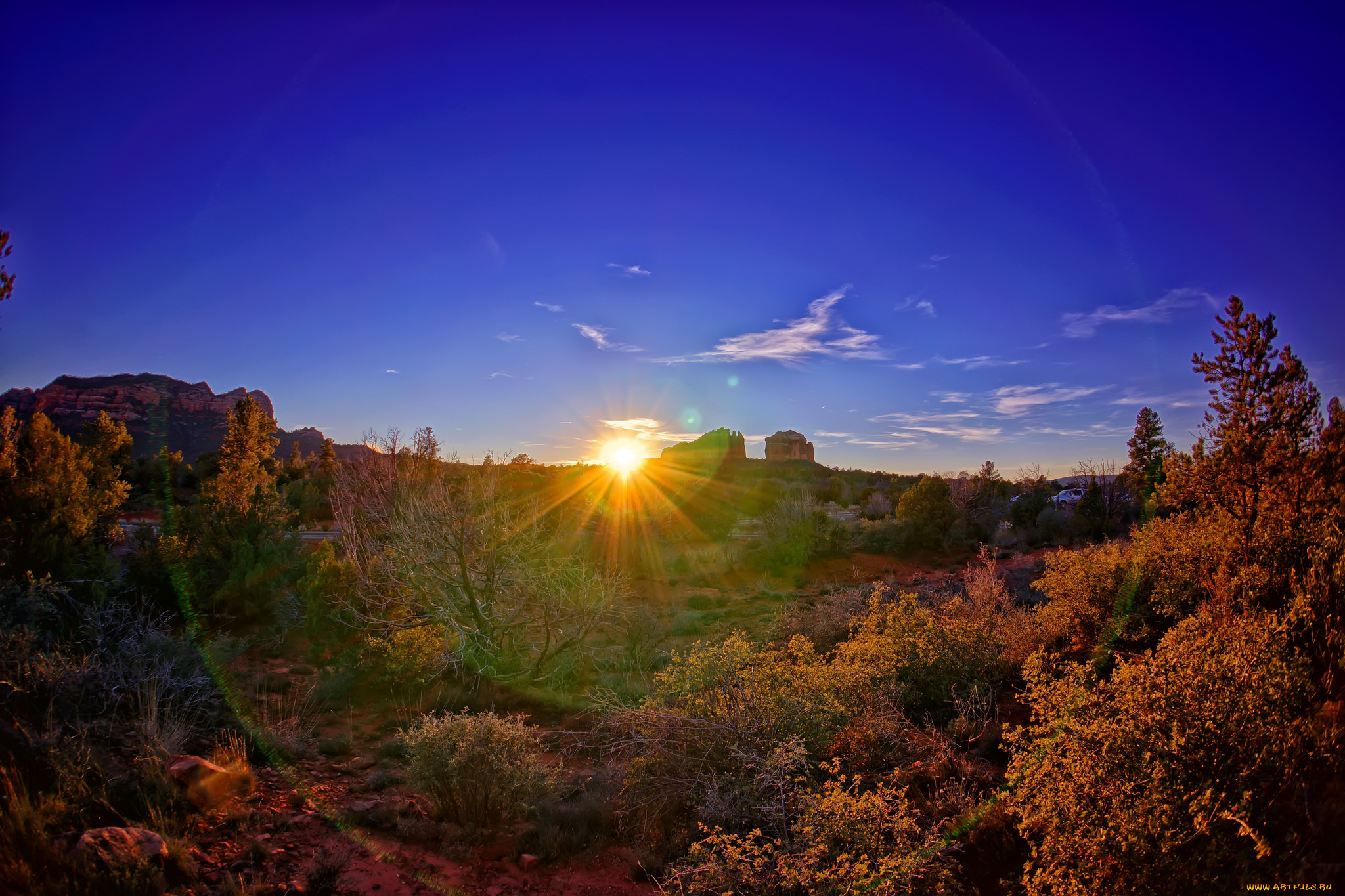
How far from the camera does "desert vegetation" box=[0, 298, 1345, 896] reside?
318 centimetres

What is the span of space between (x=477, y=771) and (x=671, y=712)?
2237mm

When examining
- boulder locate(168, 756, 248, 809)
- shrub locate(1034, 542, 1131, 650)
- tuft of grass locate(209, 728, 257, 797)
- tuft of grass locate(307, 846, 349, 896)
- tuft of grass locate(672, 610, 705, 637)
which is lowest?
tuft of grass locate(672, 610, 705, 637)

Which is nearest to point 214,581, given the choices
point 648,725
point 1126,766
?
point 648,725

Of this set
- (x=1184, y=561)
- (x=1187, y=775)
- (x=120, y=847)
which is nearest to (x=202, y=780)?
(x=120, y=847)

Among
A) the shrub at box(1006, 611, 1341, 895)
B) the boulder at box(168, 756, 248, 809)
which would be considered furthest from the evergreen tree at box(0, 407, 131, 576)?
the shrub at box(1006, 611, 1341, 895)

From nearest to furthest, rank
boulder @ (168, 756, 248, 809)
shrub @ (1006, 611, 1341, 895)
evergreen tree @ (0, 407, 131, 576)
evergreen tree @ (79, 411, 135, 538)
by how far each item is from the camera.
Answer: shrub @ (1006, 611, 1341, 895)
boulder @ (168, 756, 248, 809)
evergreen tree @ (0, 407, 131, 576)
evergreen tree @ (79, 411, 135, 538)

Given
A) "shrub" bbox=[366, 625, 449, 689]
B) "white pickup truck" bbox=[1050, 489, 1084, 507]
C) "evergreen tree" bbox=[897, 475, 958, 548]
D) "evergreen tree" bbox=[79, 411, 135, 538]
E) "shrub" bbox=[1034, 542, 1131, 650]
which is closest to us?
"shrub" bbox=[1034, 542, 1131, 650]

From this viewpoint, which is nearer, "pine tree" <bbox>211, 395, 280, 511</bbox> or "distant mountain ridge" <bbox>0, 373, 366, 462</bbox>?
"pine tree" <bbox>211, 395, 280, 511</bbox>

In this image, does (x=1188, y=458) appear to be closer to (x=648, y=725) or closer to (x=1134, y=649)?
(x=1134, y=649)

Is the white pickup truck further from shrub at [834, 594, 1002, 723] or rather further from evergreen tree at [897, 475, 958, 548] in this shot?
shrub at [834, 594, 1002, 723]

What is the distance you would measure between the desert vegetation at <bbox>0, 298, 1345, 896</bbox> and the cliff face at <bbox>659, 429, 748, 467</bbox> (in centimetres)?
3716

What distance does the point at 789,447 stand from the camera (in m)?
66.9

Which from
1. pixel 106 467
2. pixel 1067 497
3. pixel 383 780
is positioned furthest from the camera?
pixel 1067 497

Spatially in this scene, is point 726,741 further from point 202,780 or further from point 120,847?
point 202,780
